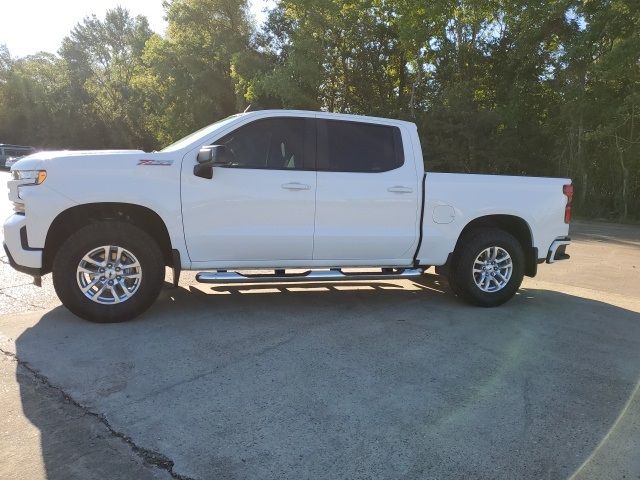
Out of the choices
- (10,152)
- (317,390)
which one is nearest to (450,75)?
(317,390)

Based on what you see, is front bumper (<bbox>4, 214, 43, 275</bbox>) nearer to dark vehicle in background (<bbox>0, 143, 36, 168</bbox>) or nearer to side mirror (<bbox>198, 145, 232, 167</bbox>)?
side mirror (<bbox>198, 145, 232, 167</bbox>)

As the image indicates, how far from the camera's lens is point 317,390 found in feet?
12.4

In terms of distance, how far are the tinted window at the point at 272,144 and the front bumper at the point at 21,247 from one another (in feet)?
6.34

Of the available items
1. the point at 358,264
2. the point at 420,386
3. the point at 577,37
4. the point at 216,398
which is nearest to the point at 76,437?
the point at 216,398

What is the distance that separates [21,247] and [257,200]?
7.15ft

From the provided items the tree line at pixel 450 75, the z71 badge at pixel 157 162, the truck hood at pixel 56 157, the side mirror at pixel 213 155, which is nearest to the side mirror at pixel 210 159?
the side mirror at pixel 213 155

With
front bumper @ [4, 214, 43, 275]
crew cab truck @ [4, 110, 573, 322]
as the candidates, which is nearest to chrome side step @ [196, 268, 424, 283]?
crew cab truck @ [4, 110, 573, 322]

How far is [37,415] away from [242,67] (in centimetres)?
2781

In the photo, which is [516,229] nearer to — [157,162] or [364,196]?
[364,196]

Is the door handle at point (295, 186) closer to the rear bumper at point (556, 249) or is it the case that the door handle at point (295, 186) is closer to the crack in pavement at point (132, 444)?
the crack in pavement at point (132, 444)

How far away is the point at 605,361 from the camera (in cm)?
458

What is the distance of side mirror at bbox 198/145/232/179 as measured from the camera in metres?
4.98

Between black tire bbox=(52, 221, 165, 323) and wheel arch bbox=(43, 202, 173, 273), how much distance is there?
0.15 meters

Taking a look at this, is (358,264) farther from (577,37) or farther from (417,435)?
(577,37)
